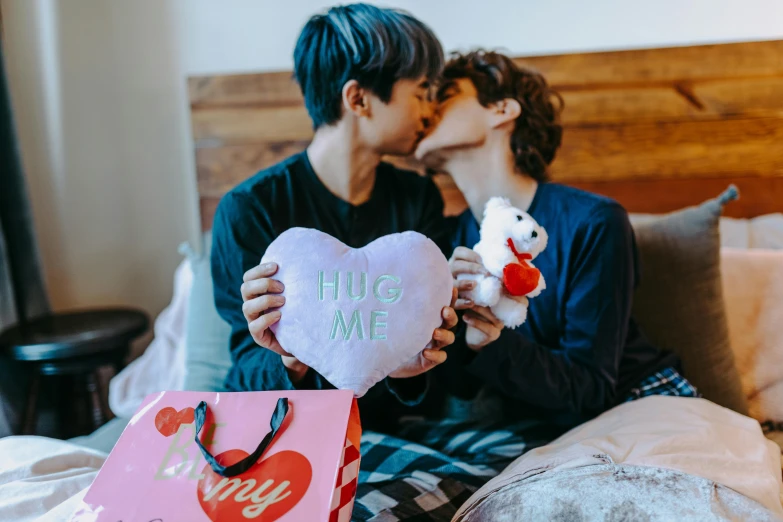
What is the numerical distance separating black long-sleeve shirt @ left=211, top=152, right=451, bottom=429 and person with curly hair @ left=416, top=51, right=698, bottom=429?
0.09 meters

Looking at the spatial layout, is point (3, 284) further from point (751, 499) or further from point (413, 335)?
point (751, 499)

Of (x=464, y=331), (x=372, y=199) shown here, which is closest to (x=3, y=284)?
(x=372, y=199)

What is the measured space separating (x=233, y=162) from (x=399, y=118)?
2.00 feet

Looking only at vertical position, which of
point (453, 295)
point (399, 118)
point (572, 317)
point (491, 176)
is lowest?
point (572, 317)

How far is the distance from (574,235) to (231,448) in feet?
1.95

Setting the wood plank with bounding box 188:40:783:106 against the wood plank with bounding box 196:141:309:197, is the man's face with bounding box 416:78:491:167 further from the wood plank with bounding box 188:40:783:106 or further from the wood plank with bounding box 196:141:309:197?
the wood plank with bounding box 196:141:309:197

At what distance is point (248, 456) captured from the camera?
23.5 inches

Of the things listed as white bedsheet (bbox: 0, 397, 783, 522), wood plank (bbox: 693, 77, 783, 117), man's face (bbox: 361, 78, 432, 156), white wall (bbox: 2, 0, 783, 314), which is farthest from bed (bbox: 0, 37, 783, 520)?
man's face (bbox: 361, 78, 432, 156)

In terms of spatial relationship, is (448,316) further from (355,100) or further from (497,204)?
(355,100)

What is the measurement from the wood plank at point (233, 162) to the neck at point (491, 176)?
1.80 ft

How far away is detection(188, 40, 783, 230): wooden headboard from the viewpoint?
119 cm

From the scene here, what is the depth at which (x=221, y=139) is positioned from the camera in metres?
1.35

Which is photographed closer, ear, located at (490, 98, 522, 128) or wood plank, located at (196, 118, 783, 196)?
ear, located at (490, 98, 522, 128)

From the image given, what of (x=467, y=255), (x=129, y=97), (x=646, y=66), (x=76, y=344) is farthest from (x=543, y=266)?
(x=129, y=97)
